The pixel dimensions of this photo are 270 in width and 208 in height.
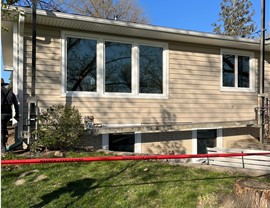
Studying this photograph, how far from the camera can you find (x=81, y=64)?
8.16m

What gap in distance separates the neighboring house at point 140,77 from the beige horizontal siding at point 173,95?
1.0 inches

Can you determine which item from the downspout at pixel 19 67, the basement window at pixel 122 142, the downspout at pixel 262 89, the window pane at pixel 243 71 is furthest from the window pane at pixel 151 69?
the downspout at pixel 262 89

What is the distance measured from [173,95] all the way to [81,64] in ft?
9.85

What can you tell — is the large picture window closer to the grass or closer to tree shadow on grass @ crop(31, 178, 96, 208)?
the grass

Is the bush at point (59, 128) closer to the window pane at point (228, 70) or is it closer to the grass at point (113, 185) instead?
the grass at point (113, 185)

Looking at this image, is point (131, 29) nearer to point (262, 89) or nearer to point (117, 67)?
point (117, 67)

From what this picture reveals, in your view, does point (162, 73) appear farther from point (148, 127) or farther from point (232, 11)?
point (232, 11)

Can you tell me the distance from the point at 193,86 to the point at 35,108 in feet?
16.5

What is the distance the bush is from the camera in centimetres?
659

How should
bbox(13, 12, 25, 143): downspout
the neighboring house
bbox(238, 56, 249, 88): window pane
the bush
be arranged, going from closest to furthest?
1. the bush
2. bbox(13, 12, 25, 143): downspout
3. the neighboring house
4. bbox(238, 56, 249, 88): window pane

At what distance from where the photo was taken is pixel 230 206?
3.88 meters

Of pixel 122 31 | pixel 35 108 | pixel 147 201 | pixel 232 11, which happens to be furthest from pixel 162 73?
pixel 232 11

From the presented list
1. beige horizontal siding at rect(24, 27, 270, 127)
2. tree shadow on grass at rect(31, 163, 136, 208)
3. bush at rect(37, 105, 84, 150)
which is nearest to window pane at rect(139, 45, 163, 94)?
beige horizontal siding at rect(24, 27, 270, 127)

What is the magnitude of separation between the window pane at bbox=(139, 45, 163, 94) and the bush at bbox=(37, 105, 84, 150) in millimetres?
2735
